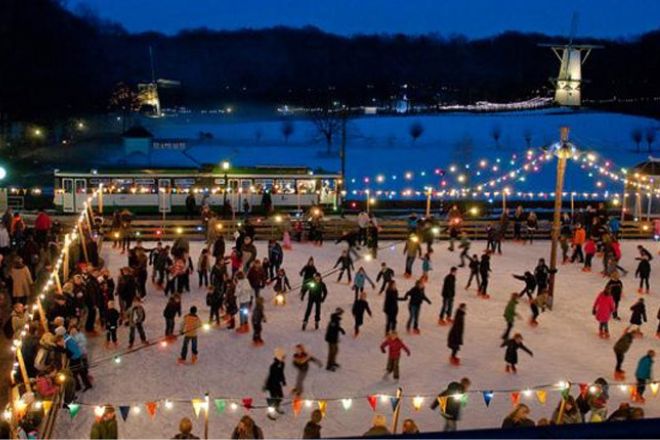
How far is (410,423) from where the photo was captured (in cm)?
809

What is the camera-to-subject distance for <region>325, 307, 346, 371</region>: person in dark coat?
12.7 meters

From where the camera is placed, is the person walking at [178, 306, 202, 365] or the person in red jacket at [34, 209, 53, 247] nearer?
the person walking at [178, 306, 202, 365]

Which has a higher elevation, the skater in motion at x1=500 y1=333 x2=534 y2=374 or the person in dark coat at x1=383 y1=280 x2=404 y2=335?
the person in dark coat at x1=383 y1=280 x2=404 y2=335

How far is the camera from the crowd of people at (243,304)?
10.5 metres

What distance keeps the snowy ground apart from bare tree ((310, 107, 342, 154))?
42211mm

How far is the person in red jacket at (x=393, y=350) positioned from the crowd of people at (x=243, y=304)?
2 centimetres

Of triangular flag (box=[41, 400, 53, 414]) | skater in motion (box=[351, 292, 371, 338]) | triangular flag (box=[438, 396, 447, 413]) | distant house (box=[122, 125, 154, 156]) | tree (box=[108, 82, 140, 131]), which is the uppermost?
tree (box=[108, 82, 140, 131])

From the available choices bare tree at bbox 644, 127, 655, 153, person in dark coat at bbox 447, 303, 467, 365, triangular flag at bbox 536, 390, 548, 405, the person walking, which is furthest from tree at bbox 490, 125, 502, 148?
triangular flag at bbox 536, 390, 548, 405

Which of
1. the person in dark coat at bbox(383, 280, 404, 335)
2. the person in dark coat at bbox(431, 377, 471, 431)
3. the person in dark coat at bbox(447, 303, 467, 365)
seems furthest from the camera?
the person in dark coat at bbox(383, 280, 404, 335)

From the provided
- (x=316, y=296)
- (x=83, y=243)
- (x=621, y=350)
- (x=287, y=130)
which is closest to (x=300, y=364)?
(x=316, y=296)

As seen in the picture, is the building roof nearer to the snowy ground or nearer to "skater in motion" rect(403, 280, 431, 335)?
the snowy ground

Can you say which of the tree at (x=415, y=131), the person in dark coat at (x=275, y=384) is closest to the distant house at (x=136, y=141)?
the tree at (x=415, y=131)

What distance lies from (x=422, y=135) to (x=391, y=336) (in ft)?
176

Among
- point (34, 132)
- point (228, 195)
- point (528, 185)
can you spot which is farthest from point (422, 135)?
point (228, 195)
